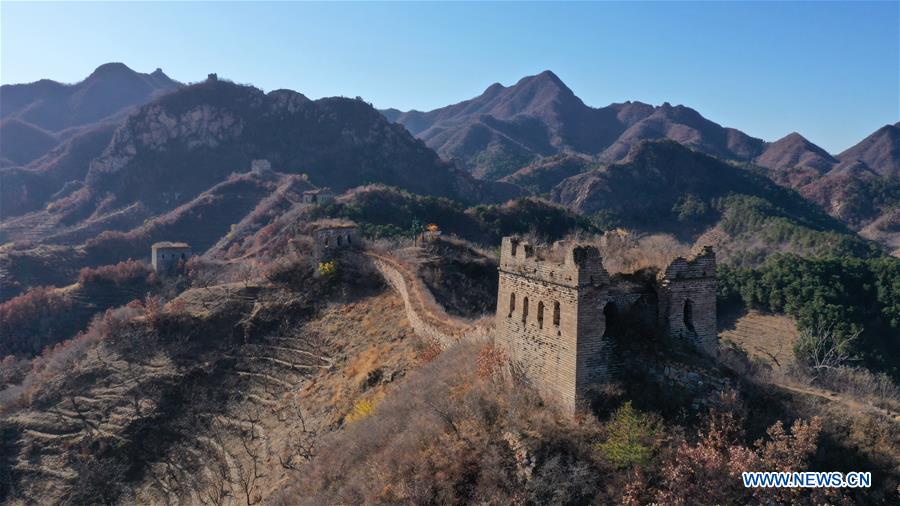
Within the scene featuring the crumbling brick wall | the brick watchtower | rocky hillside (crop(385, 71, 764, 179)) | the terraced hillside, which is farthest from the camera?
rocky hillside (crop(385, 71, 764, 179))

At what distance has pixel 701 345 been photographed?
12.7m

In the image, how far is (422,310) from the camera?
23766 millimetres

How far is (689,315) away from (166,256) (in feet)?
197

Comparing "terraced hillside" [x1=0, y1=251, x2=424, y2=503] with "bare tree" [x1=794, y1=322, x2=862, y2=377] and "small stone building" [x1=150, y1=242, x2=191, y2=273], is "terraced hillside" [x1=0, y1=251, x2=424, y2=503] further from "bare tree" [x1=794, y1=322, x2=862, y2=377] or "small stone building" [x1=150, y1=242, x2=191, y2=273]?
"small stone building" [x1=150, y1=242, x2=191, y2=273]

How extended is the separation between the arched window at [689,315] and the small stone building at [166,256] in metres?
58.5

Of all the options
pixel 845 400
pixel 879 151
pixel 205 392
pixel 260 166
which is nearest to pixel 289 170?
pixel 260 166

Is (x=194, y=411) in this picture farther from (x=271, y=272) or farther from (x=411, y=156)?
(x=411, y=156)

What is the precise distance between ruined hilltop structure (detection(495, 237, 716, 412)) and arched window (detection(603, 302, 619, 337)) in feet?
0.07

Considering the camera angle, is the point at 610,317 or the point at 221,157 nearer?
the point at 610,317

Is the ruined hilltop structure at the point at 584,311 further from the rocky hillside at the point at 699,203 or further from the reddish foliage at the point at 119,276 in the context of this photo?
the reddish foliage at the point at 119,276

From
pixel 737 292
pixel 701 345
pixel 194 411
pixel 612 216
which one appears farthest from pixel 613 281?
pixel 612 216

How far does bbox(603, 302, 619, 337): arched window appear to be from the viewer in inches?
468

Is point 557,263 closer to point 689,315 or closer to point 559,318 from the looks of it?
point 559,318

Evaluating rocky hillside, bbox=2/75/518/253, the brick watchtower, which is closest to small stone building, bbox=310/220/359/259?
the brick watchtower
